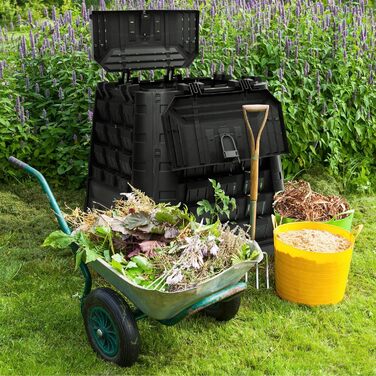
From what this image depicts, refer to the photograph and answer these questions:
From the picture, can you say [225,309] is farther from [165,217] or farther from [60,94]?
[60,94]

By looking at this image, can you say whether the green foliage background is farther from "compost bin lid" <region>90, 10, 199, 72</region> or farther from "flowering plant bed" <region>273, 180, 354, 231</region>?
"flowering plant bed" <region>273, 180, 354, 231</region>

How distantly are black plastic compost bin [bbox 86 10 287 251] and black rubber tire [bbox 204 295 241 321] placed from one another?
70 centimetres

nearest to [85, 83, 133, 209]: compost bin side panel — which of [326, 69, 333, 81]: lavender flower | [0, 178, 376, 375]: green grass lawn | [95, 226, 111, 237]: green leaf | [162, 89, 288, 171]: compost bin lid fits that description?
[162, 89, 288, 171]: compost bin lid

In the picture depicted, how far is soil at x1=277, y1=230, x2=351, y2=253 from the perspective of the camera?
3.67 metres

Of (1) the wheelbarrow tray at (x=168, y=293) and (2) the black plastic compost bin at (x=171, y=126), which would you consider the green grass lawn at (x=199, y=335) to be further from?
(2) the black plastic compost bin at (x=171, y=126)

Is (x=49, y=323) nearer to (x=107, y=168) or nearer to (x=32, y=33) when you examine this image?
(x=107, y=168)

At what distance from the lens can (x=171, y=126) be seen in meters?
3.72

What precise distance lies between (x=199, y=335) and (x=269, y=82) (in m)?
2.65

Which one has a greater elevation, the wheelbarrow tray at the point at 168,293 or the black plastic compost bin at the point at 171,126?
the black plastic compost bin at the point at 171,126

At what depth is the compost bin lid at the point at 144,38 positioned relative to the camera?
161 inches

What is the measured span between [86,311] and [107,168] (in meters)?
1.38

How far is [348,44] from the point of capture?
19.2 feet

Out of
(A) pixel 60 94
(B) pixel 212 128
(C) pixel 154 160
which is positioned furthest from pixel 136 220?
(A) pixel 60 94

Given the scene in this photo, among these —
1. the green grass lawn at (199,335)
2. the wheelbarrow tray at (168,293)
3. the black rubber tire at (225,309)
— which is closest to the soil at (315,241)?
the green grass lawn at (199,335)
